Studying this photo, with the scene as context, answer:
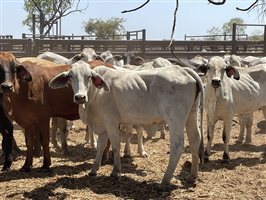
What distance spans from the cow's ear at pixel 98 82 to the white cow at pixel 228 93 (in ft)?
6.50

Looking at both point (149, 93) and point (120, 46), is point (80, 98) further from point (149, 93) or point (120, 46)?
point (120, 46)

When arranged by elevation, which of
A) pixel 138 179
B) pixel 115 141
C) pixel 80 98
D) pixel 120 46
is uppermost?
pixel 120 46

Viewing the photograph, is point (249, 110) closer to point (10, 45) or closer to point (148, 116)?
point (148, 116)

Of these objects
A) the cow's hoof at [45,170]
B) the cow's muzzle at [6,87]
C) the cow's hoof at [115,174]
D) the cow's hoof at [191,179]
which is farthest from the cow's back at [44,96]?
the cow's hoof at [191,179]

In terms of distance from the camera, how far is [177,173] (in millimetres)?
6254

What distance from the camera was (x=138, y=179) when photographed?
5.98 m

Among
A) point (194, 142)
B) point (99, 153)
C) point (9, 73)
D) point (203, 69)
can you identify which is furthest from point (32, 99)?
point (203, 69)

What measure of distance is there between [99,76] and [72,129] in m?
4.50

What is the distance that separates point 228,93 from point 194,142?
183 centimetres

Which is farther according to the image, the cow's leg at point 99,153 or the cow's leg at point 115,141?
the cow's leg at point 99,153

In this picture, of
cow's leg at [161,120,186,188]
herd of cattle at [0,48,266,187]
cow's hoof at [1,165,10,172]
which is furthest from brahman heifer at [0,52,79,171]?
cow's leg at [161,120,186,188]

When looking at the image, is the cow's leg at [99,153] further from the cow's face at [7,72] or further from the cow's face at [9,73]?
the cow's face at [7,72]

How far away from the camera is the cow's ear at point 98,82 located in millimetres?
5586

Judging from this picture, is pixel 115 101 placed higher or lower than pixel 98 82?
lower
